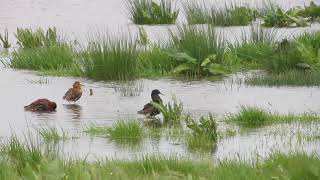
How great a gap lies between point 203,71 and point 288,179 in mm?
9736

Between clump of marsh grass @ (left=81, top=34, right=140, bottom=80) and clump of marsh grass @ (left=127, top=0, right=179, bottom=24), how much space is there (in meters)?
7.69

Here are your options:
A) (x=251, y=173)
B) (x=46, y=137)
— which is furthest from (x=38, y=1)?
(x=251, y=173)

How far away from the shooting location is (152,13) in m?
A: 23.8

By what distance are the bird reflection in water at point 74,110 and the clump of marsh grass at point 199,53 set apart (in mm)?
3224

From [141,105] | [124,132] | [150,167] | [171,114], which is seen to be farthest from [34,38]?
[150,167]

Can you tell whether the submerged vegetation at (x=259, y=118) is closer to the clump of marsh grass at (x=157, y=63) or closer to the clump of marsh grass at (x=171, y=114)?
the clump of marsh grass at (x=171, y=114)

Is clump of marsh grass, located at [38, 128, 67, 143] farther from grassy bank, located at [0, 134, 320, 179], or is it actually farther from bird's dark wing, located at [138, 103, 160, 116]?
bird's dark wing, located at [138, 103, 160, 116]

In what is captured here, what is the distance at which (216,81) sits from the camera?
1526cm

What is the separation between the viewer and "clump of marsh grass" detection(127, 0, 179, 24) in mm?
23312

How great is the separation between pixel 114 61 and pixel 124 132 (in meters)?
5.18

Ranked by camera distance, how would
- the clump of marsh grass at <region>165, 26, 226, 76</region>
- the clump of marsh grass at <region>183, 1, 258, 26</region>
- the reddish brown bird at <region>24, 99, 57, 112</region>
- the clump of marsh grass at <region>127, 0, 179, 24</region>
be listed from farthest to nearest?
the clump of marsh grass at <region>127, 0, 179, 24</region> < the clump of marsh grass at <region>183, 1, 258, 26</region> < the clump of marsh grass at <region>165, 26, 226, 76</region> < the reddish brown bird at <region>24, 99, 57, 112</region>

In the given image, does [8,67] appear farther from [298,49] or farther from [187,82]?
[298,49]

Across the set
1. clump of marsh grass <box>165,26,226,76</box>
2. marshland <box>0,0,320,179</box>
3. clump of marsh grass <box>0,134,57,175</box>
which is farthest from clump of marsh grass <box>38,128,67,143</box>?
clump of marsh grass <box>165,26,226,76</box>

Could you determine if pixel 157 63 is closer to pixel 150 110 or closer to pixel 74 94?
pixel 74 94
